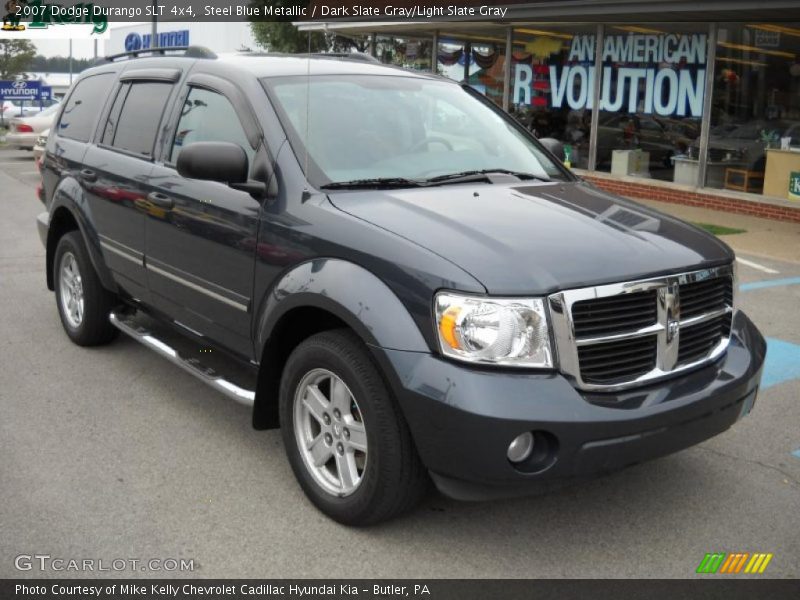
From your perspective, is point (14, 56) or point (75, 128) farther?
point (14, 56)

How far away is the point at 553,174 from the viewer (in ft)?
15.7

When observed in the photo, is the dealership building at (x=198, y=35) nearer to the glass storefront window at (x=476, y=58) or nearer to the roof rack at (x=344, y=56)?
the glass storefront window at (x=476, y=58)

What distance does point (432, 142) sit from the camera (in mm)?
4531

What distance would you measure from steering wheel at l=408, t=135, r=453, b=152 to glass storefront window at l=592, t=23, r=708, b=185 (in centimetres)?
1026

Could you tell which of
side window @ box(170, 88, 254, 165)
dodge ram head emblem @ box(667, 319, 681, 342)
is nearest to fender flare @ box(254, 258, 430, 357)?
side window @ box(170, 88, 254, 165)

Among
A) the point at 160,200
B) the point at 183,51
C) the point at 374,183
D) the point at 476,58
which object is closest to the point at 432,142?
the point at 374,183

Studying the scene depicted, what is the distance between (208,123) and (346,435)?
6.30 feet

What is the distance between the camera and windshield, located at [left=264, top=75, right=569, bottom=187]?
418cm

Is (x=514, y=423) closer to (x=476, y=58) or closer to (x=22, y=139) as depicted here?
(x=476, y=58)

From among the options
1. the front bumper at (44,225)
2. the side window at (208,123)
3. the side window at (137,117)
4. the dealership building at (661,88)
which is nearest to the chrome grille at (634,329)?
the side window at (208,123)

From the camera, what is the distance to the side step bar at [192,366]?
4.18m

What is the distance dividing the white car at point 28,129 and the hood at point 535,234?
1962 centimetres

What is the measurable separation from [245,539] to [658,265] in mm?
1950

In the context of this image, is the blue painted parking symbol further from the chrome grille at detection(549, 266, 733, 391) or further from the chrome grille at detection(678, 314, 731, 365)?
the chrome grille at detection(549, 266, 733, 391)
